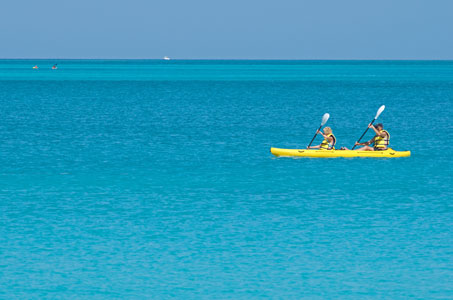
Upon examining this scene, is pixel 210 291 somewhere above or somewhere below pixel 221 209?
below

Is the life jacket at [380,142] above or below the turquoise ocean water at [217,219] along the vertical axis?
above

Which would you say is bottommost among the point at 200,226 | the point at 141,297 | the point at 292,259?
the point at 141,297

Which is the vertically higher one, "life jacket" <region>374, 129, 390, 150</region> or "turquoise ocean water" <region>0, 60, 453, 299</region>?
"life jacket" <region>374, 129, 390, 150</region>

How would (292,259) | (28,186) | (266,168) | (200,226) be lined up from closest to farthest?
(292,259) → (200,226) → (28,186) → (266,168)

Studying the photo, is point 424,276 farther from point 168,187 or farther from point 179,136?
point 179,136

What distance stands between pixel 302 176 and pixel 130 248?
10974 mm

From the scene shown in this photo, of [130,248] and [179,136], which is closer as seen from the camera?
[130,248]

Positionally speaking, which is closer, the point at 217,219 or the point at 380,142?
the point at 217,219

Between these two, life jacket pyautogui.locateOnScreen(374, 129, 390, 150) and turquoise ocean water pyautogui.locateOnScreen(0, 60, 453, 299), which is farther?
life jacket pyautogui.locateOnScreen(374, 129, 390, 150)

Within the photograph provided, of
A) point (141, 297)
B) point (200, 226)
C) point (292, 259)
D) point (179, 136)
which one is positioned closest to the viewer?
point (141, 297)

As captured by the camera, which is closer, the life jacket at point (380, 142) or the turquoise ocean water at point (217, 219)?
the turquoise ocean water at point (217, 219)

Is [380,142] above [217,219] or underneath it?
above

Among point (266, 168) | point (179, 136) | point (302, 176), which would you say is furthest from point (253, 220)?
point (179, 136)

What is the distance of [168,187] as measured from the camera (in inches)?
963
